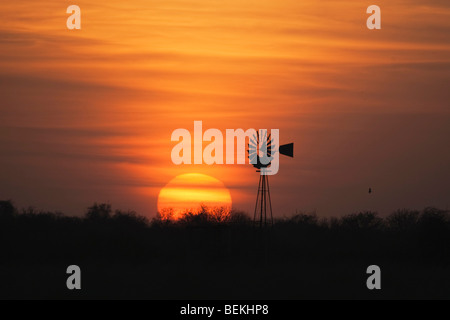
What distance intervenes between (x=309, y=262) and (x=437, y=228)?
9382 millimetres

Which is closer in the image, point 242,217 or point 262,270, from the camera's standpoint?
point 262,270

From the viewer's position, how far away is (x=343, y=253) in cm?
4556

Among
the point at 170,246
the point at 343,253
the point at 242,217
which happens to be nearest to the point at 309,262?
the point at 343,253

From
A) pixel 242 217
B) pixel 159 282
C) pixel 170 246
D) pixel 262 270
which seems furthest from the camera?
pixel 242 217
